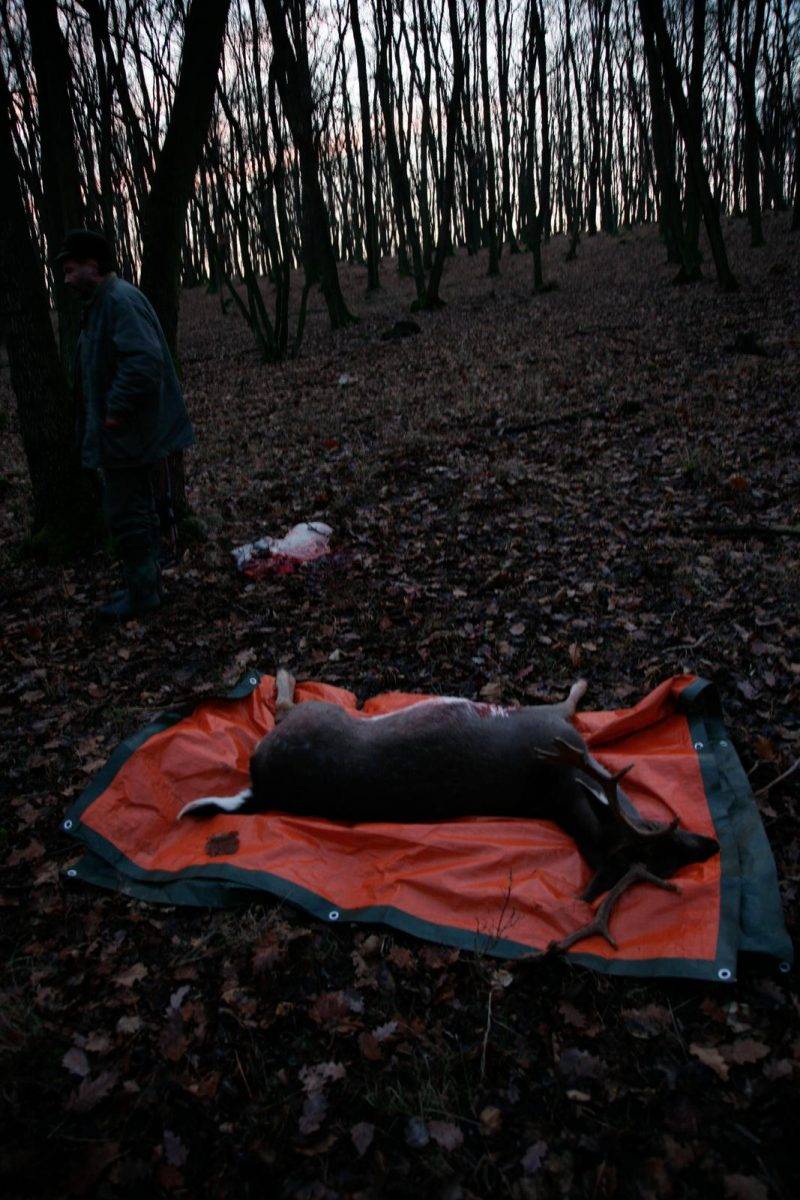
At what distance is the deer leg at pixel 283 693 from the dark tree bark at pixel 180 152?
150 inches

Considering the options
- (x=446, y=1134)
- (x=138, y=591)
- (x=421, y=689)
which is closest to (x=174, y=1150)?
(x=446, y=1134)

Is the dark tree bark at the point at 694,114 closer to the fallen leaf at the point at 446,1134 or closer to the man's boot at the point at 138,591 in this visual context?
the man's boot at the point at 138,591

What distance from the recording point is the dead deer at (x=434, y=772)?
3.43 metres

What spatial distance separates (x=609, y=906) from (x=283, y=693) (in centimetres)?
226

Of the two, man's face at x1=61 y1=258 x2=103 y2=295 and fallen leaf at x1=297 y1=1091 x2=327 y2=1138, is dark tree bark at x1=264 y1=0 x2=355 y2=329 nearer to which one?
man's face at x1=61 y1=258 x2=103 y2=295

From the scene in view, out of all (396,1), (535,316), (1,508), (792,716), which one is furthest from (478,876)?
(396,1)

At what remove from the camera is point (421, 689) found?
187 inches

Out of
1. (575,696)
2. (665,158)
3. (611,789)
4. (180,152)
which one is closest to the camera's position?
(611,789)

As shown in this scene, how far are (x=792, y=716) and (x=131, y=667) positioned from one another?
423 centimetres

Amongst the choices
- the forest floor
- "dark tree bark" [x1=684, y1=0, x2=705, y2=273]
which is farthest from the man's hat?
"dark tree bark" [x1=684, y1=0, x2=705, y2=273]

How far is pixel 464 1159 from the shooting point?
226 cm

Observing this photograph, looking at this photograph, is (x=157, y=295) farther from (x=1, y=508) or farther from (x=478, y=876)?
(x=478, y=876)

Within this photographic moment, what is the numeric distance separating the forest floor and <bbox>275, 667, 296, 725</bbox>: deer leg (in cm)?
43

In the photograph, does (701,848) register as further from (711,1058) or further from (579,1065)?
(579,1065)
